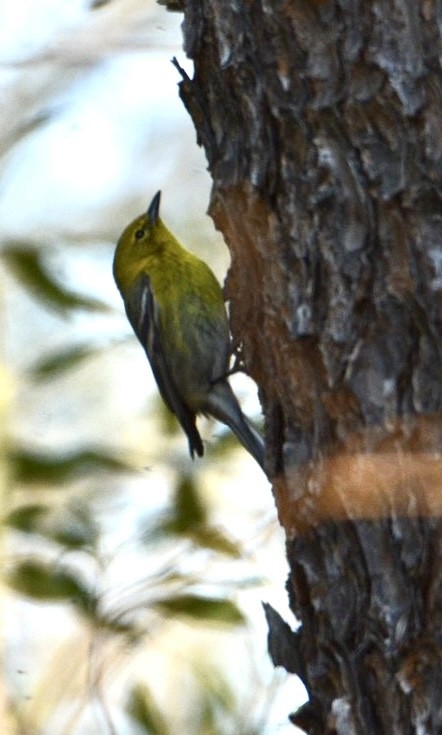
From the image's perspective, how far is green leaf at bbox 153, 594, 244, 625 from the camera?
3791mm

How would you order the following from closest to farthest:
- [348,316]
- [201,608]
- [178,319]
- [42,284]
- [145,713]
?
[348,316] < [201,608] < [145,713] < [42,284] < [178,319]

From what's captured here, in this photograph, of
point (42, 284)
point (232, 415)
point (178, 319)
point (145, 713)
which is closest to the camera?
point (145, 713)

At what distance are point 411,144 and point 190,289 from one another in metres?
2.44

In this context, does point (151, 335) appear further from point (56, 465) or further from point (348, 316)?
point (348, 316)

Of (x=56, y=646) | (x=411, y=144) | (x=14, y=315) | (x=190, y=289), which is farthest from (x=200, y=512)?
(x=411, y=144)

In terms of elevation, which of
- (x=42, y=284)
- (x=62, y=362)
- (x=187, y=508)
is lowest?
(x=187, y=508)

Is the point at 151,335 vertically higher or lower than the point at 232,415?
higher

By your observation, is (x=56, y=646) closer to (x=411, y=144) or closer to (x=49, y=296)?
(x=49, y=296)

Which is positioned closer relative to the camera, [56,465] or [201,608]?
[201,608]

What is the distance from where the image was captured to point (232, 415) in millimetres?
4238

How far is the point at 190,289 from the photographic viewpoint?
4.41 meters

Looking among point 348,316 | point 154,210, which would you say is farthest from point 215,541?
point 348,316

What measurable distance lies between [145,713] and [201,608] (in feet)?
1.54

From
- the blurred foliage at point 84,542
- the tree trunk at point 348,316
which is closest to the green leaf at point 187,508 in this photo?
the blurred foliage at point 84,542
